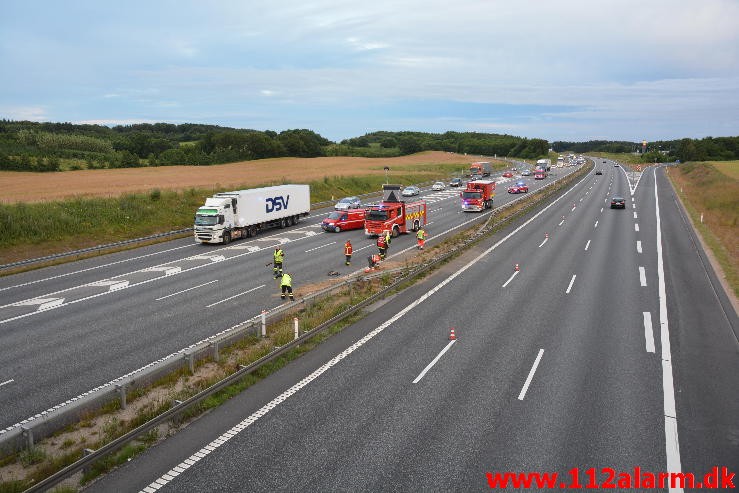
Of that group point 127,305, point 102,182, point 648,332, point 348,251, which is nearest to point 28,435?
point 127,305

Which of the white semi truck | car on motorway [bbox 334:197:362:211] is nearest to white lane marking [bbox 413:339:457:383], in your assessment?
the white semi truck

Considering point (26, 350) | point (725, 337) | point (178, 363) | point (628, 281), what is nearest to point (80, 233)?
point (26, 350)

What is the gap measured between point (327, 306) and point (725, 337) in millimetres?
14375

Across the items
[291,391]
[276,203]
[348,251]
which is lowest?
[291,391]

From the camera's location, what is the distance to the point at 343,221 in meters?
44.9

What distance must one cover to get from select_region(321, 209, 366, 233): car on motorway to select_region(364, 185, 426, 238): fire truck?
3300 mm

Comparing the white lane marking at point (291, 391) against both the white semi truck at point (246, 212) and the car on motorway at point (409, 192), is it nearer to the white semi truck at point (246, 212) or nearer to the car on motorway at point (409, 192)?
the white semi truck at point (246, 212)

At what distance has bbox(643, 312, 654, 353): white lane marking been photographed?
16922mm

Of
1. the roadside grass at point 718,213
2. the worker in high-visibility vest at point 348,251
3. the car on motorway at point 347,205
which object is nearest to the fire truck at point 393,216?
the worker in high-visibility vest at point 348,251

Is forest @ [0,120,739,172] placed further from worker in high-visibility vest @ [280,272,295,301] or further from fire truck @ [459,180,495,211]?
worker in high-visibility vest @ [280,272,295,301]

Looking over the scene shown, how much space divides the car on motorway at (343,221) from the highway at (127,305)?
3334 mm

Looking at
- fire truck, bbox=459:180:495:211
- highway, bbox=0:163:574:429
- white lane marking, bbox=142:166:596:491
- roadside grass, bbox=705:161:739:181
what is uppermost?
roadside grass, bbox=705:161:739:181

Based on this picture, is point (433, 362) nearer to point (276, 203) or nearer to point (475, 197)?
point (276, 203)

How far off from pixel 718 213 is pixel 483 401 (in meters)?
50.2
